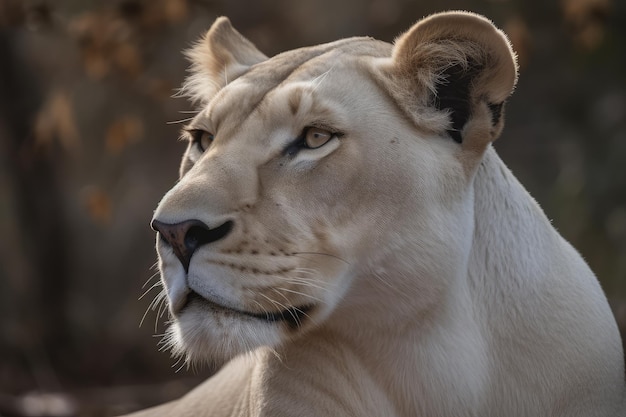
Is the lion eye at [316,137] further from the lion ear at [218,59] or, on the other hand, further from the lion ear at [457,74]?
the lion ear at [218,59]

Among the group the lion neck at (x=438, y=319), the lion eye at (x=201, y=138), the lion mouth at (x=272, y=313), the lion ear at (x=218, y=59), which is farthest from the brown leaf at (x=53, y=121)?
the lion mouth at (x=272, y=313)

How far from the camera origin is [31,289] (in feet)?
25.4

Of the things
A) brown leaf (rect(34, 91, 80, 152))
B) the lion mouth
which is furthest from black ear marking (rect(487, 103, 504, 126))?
brown leaf (rect(34, 91, 80, 152))

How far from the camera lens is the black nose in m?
2.44

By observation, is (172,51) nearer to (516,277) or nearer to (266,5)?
(266,5)

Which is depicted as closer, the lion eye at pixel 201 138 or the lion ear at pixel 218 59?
the lion eye at pixel 201 138

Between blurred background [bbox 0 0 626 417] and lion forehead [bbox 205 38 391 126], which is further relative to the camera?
blurred background [bbox 0 0 626 417]

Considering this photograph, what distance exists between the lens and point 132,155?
794 cm

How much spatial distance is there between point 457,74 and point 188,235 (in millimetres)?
837

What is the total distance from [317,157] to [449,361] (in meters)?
0.65

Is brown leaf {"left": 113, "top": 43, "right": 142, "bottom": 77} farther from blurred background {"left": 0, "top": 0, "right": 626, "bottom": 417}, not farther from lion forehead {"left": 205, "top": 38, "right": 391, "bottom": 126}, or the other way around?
lion forehead {"left": 205, "top": 38, "right": 391, "bottom": 126}

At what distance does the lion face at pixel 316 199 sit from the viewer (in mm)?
2496

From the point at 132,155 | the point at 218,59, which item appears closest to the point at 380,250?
the point at 218,59

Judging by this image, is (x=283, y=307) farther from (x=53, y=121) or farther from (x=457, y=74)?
(x=53, y=121)
